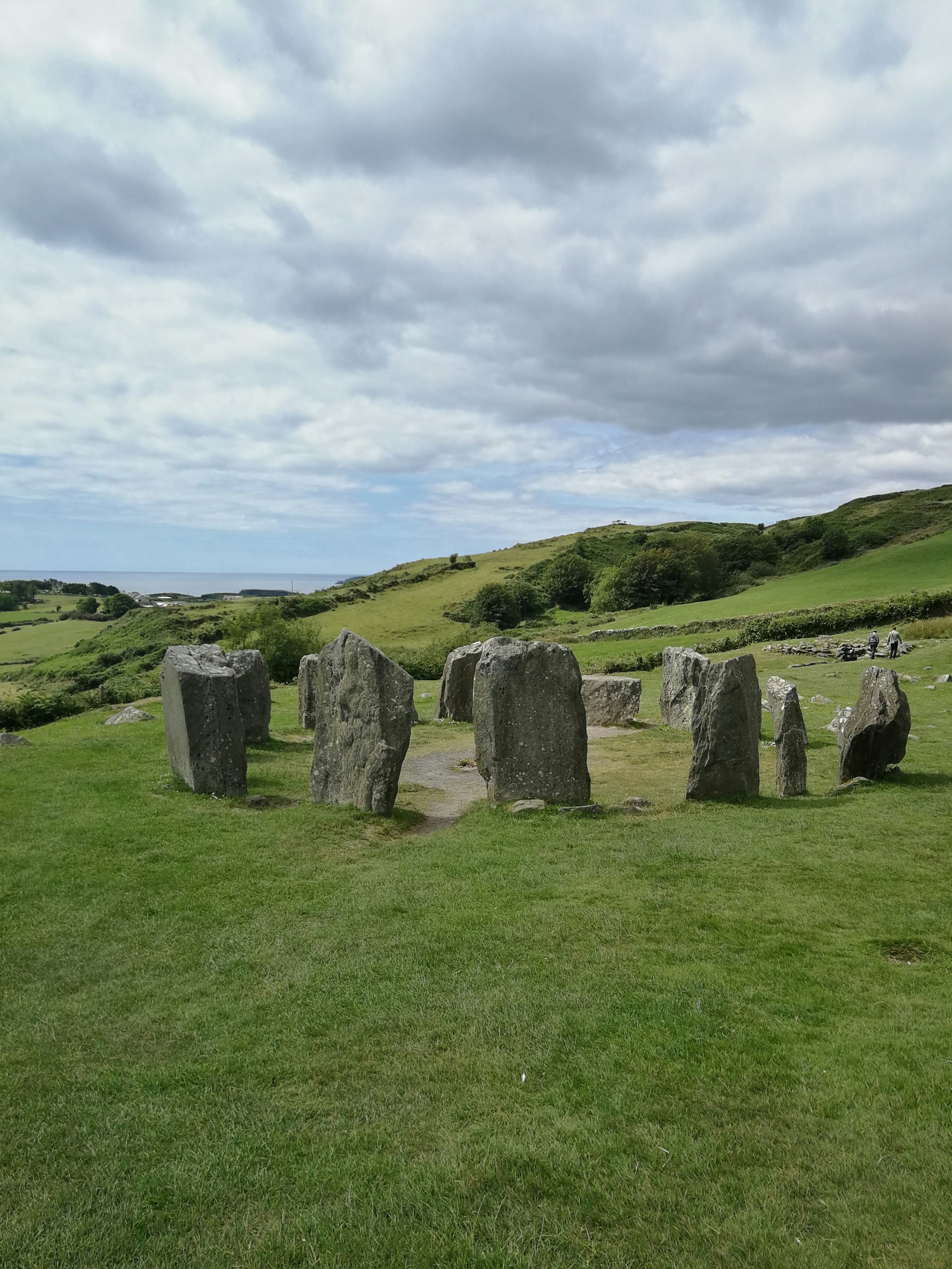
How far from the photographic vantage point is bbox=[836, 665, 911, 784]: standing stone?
13.9 metres

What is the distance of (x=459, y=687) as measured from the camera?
87.2 ft

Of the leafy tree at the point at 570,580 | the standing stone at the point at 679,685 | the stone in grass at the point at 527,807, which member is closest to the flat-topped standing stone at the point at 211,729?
the stone in grass at the point at 527,807

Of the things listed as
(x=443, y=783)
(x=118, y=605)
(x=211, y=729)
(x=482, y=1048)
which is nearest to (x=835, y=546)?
(x=443, y=783)

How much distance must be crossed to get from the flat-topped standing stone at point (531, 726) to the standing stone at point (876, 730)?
16.5 feet

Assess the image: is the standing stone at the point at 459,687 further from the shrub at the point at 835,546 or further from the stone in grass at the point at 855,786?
the shrub at the point at 835,546

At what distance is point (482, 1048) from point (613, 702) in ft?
62.4

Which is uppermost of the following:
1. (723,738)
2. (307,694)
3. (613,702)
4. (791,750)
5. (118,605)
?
(118,605)

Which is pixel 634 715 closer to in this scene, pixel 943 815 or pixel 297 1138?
pixel 943 815

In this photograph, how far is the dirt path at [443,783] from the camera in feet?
47.3

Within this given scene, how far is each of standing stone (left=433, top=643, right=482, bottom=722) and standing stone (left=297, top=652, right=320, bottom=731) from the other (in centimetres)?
456

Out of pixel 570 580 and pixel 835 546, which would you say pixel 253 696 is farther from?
pixel 835 546

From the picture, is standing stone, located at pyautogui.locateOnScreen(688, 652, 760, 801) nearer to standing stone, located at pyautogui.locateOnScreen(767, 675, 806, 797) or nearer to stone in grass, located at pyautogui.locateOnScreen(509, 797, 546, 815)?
standing stone, located at pyautogui.locateOnScreen(767, 675, 806, 797)

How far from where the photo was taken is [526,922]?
8758 mm

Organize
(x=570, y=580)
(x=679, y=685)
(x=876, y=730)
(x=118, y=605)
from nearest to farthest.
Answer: (x=876, y=730) → (x=679, y=685) → (x=570, y=580) → (x=118, y=605)
